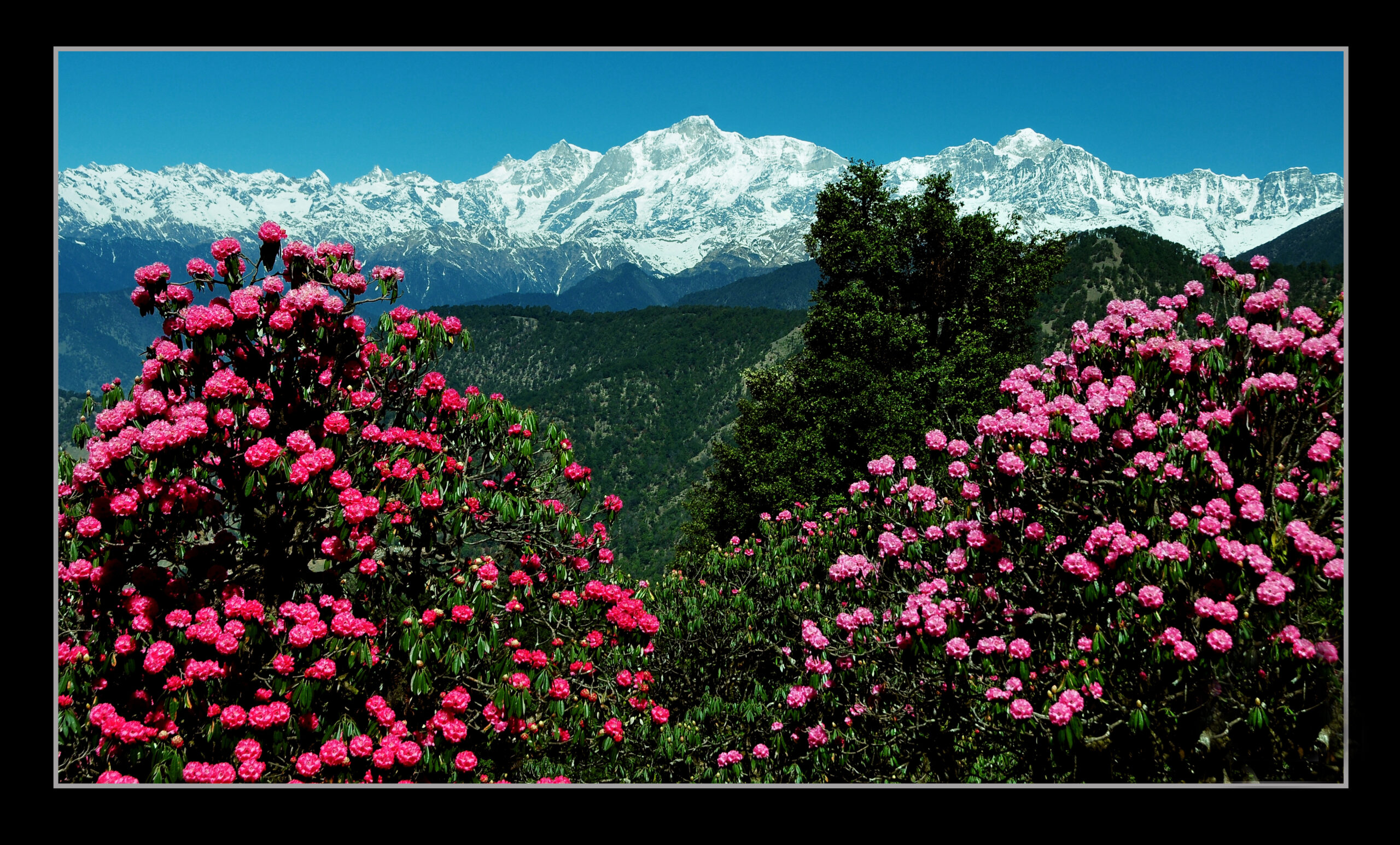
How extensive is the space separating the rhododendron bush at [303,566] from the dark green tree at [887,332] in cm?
967

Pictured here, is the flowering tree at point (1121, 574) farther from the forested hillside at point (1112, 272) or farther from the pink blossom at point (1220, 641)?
the forested hillside at point (1112, 272)

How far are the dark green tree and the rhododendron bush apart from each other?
967 centimetres

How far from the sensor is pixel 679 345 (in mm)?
91000

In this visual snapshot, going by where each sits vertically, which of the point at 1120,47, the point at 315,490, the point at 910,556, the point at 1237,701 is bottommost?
the point at 1237,701

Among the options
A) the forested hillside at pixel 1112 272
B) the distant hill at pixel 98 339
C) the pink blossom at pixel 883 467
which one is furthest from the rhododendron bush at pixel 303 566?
the forested hillside at pixel 1112 272

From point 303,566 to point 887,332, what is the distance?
Result: 473 inches

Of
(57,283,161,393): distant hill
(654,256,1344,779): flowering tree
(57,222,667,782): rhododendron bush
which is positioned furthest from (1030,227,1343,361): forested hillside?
(57,222,667,782): rhododendron bush

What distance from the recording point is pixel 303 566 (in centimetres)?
399

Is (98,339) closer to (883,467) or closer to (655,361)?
(883,467)

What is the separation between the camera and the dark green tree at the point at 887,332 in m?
13.6

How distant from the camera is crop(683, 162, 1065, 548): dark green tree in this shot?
44.8 feet
